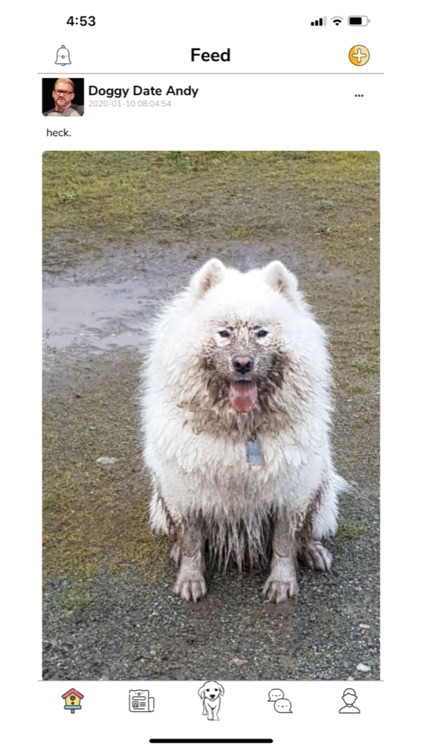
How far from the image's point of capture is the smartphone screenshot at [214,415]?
9.22ft

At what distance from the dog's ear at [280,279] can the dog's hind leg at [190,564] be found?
3.38ft

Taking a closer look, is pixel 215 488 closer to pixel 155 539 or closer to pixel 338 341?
pixel 155 539

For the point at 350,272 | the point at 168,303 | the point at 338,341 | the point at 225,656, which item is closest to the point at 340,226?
the point at 350,272

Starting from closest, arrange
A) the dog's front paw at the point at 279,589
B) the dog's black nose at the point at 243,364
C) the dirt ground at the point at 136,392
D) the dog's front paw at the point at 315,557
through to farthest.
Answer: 1. the dog's black nose at the point at 243,364
2. the dirt ground at the point at 136,392
3. the dog's front paw at the point at 279,589
4. the dog's front paw at the point at 315,557
